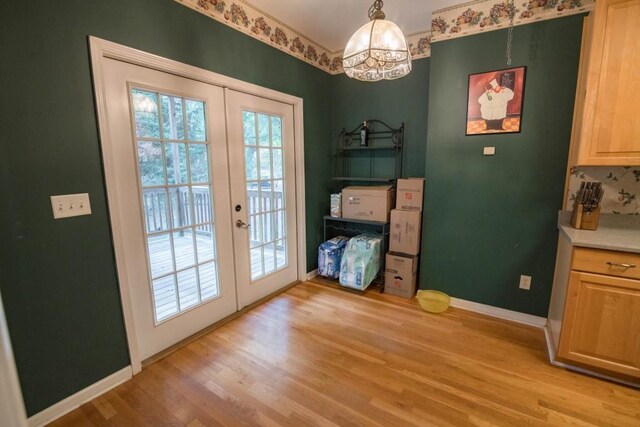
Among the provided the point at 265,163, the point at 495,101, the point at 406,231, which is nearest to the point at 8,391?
Answer: the point at 265,163

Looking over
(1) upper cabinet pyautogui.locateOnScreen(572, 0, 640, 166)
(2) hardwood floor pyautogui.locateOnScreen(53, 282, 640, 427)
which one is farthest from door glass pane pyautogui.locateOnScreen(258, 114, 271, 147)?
(1) upper cabinet pyautogui.locateOnScreen(572, 0, 640, 166)

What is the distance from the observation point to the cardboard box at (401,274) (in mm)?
2842

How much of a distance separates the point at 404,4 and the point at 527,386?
2.86 metres

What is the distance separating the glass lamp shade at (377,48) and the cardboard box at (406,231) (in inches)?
60.7

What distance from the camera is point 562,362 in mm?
1912

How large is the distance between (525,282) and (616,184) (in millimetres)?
949

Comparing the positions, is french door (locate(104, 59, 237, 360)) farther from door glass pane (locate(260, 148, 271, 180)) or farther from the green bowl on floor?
the green bowl on floor

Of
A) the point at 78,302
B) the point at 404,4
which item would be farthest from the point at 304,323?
the point at 404,4

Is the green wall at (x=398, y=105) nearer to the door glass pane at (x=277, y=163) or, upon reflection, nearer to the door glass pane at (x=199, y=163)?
the door glass pane at (x=277, y=163)

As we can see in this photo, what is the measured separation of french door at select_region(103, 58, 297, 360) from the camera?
177cm

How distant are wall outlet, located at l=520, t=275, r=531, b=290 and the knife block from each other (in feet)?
2.03

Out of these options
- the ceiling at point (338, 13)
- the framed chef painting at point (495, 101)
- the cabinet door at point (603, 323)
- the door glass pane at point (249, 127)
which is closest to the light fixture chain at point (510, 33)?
the framed chef painting at point (495, 101)

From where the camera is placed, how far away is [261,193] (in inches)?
108

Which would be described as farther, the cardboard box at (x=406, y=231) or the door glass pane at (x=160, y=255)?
the cardboard box at (x=406, y=231)
